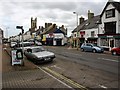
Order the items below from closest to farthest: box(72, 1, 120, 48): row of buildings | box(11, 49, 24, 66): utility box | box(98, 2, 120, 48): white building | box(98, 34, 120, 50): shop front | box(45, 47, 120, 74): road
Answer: box(45, 47, 120, 74): road < box(11, 49, 24, 66): utility box < box(98, 34, 120, 50): shop front < box(98, 2, 120, 48): white building < box(72, 1, 120, 48): row of buildings

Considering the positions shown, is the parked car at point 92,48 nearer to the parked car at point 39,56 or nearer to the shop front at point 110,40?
the shop front at point 110,40

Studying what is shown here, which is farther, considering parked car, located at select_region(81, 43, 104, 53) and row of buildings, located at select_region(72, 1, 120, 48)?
row of buildings, located at select_region(72, 1, 120, 48)

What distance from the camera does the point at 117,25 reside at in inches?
1480

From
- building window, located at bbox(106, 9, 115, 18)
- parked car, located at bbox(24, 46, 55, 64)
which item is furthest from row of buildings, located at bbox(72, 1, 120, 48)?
parked car, located at bbox(24, 46, 55, 64)

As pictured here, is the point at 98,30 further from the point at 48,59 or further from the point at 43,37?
the point at 43,37

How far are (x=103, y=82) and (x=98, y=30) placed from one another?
3361cm

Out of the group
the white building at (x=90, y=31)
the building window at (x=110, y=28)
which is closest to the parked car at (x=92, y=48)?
the building window at (x=110, y=28)

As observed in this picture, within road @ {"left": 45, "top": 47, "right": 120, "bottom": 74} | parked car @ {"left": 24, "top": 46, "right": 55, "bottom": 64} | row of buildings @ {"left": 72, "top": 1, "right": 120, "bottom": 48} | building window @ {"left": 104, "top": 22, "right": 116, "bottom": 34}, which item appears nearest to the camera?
road @ {"left": 45, "top": 47, "right": 120, "bottom": 74}

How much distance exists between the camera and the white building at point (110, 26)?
37688 mm

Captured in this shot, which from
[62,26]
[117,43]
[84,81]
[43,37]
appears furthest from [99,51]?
[62,26]

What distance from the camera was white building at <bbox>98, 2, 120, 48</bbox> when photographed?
37.7m

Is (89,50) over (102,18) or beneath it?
beneath

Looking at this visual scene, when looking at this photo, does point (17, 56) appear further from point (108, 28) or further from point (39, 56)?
point (108, 28)

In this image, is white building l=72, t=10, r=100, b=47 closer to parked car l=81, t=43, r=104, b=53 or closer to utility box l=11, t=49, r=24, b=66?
parked car l=81, t=43, r=104, b=53
